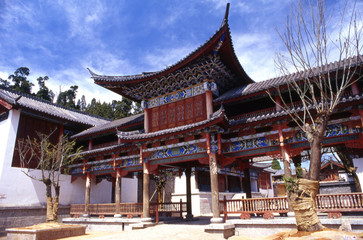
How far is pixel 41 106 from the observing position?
823 inches

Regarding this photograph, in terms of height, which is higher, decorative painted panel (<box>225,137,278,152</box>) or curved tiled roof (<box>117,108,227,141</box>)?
curved tiled roof (<box>117,108,227,141</box>)

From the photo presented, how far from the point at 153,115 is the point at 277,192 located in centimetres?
3171

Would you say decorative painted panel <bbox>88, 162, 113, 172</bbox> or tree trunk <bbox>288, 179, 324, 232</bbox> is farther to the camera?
decorative painted panel <bbox>88, 162, 113, 172</bbox>

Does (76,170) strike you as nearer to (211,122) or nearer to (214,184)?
(214,184)

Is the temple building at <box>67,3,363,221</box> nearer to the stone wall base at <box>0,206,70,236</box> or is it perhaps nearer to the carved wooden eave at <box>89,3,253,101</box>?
the carved wooden eave at <box>89,3,253,101</box>

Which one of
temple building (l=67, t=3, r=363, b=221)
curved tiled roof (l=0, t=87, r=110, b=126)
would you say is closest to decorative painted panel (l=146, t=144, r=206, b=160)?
temple building (l=67, t=3, r=363, b=221)

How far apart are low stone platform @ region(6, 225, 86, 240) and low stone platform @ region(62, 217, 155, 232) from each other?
2241mm

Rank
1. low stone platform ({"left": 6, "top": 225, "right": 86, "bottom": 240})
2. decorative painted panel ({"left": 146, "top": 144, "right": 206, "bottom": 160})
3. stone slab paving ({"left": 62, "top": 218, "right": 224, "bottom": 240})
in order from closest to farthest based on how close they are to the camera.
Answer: stone slab paving ({"left": 62, "top": 218, "right": 224, "bottom": 240})
low stone platform ({"left": 6, "top": 225, "right": 86, "bottom": 240})
decorative painted panel ({"left": 146, "top": 144, "right": 206, "bottom": 160})

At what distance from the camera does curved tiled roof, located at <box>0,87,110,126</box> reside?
16.2 meters

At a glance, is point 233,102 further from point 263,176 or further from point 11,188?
point 263,176

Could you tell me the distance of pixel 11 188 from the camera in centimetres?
1540

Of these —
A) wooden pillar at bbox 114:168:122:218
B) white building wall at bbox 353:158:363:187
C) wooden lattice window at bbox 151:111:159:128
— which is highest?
wooden lattice window at bbox 151:111:159:128

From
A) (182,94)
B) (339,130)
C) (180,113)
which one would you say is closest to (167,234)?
(180,113)

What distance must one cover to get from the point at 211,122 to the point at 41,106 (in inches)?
621
